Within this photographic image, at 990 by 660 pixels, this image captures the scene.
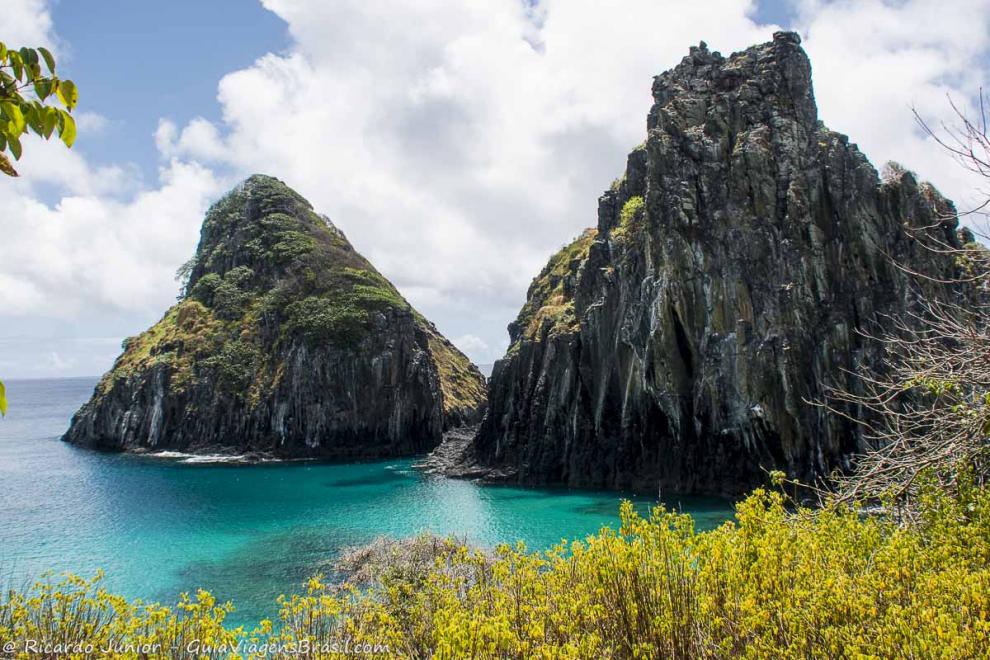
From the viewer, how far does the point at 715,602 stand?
319 inches

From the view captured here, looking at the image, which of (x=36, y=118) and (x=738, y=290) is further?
(x=738, y=290)

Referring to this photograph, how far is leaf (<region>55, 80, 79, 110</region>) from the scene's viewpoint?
3.60 m

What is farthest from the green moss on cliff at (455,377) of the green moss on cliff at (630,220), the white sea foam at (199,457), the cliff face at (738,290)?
the green moss on cliff at (630,220)

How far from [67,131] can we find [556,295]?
76.8 meters

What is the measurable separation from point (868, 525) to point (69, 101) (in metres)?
11.0

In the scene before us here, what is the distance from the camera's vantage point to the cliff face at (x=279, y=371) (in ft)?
287

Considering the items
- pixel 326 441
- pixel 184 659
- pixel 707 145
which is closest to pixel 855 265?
pixel 707 145

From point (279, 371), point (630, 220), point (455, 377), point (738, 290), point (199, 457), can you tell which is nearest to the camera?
point (738, 290)

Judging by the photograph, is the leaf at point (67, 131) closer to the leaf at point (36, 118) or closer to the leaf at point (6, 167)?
the leaf at point (36, 118)

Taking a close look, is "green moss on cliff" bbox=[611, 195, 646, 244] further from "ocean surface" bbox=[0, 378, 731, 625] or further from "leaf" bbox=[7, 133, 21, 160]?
"leaf" bbox=[7, 133, 21, 160]

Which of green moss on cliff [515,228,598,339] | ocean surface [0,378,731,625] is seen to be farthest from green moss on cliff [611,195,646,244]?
ocean surface [0,378,731,625]

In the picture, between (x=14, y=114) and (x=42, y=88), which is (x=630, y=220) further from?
(x=14, y=114)

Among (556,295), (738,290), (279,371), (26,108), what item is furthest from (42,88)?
→ (279,371)

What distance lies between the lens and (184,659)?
911 cm
